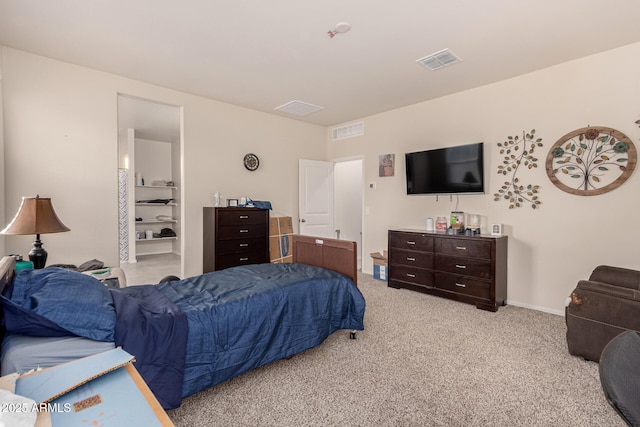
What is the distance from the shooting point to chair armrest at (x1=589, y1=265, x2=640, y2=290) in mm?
2641

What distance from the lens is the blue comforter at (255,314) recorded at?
6.27ft

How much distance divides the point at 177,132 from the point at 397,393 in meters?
6.44

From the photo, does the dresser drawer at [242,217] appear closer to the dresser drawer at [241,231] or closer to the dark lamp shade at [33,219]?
the dresser drawer at [241,231]

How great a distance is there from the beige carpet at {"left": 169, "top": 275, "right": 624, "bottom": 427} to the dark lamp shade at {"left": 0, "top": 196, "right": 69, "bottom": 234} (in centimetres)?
185

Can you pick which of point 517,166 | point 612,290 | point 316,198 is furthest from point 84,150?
point 612,290

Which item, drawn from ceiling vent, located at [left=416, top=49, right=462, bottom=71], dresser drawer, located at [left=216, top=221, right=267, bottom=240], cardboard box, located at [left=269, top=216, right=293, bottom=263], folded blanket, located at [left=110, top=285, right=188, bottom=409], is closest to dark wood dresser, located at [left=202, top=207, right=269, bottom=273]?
dresser drawer, located at [left=216, top=221, right=267, bottom=240]

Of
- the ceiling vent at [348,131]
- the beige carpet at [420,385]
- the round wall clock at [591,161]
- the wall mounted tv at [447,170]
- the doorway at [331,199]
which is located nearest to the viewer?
the beige carpet at [420,385]

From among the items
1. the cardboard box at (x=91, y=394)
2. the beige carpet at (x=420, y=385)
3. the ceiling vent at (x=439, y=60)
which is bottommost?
the beige carpet at (x=420, y=385)

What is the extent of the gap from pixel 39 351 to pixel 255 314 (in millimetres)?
1145

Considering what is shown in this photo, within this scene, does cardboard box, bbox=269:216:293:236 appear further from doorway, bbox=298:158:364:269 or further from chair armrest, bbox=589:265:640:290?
chair armrest, bbox=589:265:640:290

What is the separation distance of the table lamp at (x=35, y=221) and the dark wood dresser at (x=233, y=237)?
1.78 m

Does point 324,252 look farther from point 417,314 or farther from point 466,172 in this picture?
point 466,172

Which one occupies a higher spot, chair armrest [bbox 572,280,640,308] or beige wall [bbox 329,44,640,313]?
beige wall [bbox 329,44,640,313]

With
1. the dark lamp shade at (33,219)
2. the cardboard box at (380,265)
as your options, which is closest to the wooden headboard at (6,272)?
the dark lamp shade at (33,219)
